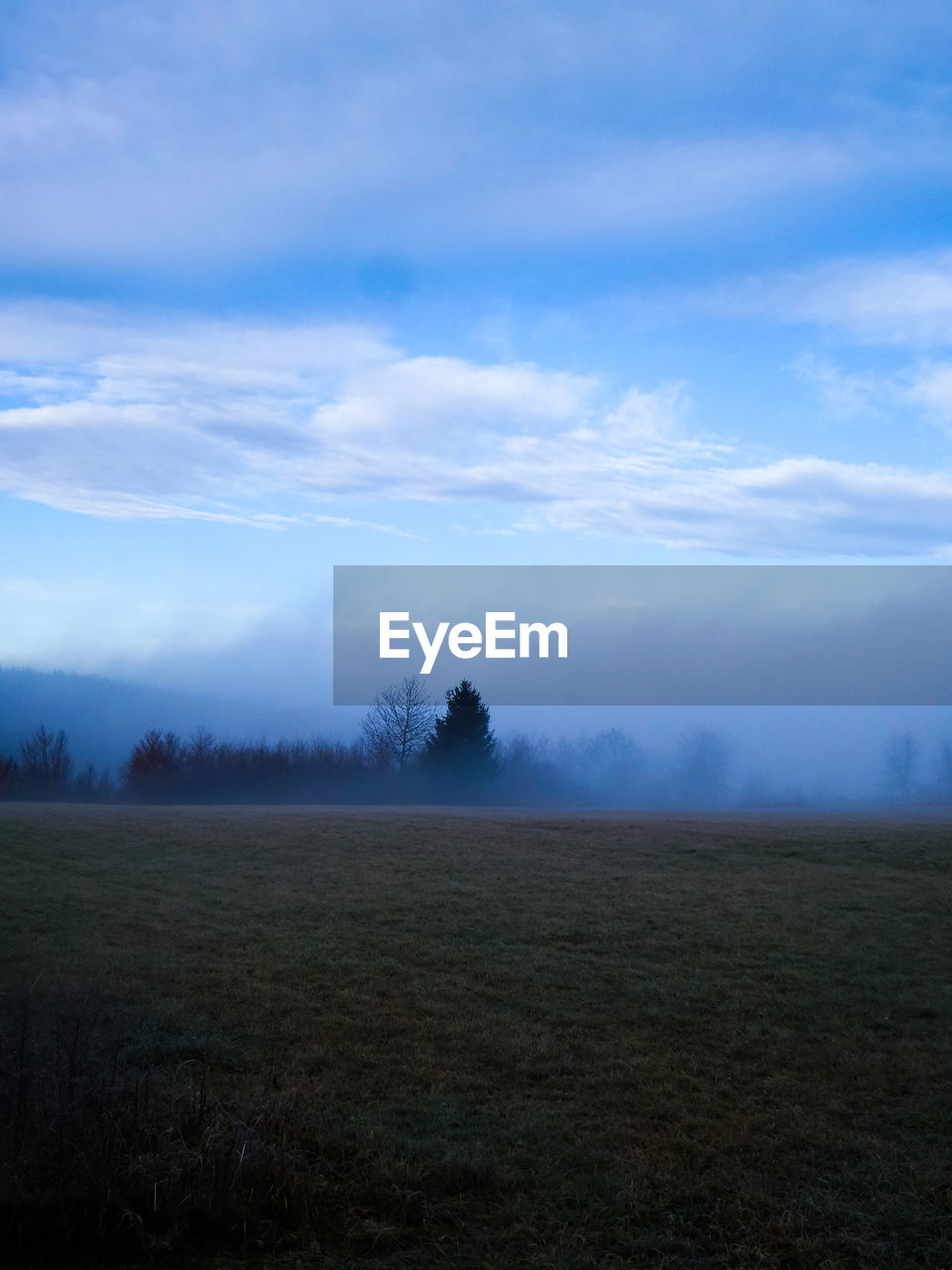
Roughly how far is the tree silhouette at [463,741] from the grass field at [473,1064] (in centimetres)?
4212

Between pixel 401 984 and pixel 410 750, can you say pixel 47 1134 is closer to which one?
pixel 401 984

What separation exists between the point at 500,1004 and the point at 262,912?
560 centimetres

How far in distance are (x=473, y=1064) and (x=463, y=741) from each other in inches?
2103

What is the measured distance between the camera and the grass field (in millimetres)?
5605

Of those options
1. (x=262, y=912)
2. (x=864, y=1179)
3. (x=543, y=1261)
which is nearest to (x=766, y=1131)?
(x=864, y=1179)

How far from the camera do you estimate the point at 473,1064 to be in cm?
910

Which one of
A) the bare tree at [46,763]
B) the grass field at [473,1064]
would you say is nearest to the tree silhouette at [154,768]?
the bare tree at [46,763]

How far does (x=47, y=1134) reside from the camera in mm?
5594

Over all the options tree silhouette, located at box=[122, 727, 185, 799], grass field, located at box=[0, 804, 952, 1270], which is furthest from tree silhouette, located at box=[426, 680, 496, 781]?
grass field, located at box=[0, 804, 952, 1270]

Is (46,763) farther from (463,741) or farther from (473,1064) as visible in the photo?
(473,1064)

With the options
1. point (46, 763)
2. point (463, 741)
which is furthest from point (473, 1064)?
point (46, 763)

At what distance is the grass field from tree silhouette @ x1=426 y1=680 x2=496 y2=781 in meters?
42.1

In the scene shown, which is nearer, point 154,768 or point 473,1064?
point 473,1064

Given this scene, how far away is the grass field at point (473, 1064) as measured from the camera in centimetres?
561
